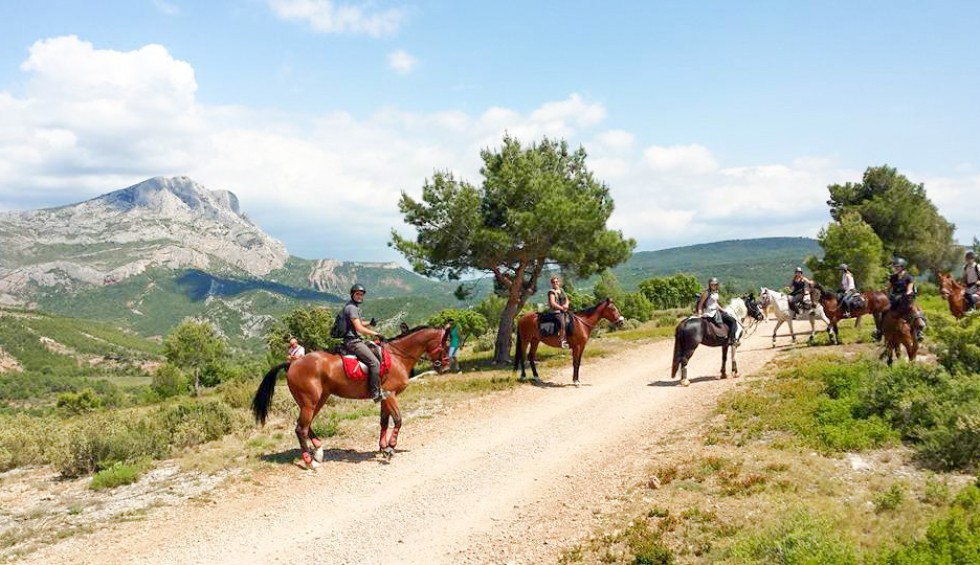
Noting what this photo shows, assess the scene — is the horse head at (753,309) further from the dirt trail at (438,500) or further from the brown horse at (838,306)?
the dirt trail at (438,500)

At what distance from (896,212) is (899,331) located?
54.8 metres

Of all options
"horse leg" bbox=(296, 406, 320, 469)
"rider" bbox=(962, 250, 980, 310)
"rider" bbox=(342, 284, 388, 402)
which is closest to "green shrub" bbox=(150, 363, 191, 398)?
"horse leg" bbox=(296, 406, 320, 469)

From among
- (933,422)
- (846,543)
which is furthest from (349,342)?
(933,422)

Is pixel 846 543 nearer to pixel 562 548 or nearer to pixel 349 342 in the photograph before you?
pixel 562 548

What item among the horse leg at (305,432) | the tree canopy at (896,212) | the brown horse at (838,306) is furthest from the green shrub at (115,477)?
the tree canopy at (896,212)

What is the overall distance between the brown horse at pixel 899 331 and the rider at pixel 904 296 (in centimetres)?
5

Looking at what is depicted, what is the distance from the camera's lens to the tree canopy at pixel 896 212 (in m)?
59.1

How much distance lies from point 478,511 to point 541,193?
17262 mm

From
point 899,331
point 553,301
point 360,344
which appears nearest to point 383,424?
point 360,344

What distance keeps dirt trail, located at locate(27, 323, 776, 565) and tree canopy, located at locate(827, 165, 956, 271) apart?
5402cm

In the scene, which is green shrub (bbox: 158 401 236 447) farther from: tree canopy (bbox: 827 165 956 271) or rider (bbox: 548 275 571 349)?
tree canopy (bbox: 827 165 956 271)

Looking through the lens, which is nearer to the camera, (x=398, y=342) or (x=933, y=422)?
(x=933, y=422)

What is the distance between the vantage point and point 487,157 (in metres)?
26.8

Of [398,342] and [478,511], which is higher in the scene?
[398,342]
